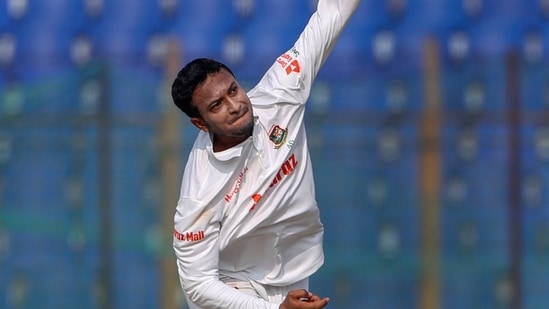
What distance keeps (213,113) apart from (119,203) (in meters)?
3.19

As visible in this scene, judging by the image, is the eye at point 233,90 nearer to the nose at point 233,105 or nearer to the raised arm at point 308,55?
the nose at point 233,105

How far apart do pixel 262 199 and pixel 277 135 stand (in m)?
0.24

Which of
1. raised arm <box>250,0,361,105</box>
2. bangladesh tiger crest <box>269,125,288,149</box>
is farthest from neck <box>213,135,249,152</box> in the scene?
raised arm <box>250,0,361,105</box>

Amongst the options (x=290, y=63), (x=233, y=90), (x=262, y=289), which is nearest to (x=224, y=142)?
(x=233, y=90)

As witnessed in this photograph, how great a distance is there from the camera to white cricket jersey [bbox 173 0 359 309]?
4160 mm

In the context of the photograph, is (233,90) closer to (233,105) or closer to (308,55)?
(233,105)

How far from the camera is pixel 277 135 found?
4.29 m

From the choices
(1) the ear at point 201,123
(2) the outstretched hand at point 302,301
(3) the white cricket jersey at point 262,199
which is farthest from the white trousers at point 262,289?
(1) the ear at point 201,123

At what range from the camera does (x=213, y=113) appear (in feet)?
13.4

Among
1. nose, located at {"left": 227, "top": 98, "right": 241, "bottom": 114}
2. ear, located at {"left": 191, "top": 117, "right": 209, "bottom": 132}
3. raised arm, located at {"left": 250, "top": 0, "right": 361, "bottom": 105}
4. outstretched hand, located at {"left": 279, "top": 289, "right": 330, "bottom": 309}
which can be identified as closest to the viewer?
outstretched hand, located at {"left": 279, "top": 289, "right": 330, "bottom": 309}

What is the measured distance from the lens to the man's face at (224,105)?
408 cm

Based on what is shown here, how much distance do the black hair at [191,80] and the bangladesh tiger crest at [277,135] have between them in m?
0.29

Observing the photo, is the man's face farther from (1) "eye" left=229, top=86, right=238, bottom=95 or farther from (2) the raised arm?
(2) the raised arm

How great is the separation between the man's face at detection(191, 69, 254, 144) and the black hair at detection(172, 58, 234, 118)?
0.02 m
